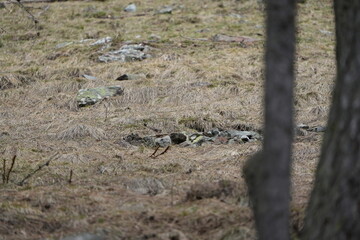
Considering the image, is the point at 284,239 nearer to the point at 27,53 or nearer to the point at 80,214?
the point at 80,214

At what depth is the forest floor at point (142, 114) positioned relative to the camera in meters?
5.21

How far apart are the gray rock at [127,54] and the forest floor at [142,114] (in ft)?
0.88

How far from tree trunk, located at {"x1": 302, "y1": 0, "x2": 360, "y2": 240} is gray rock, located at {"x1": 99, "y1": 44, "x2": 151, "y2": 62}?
12.7m

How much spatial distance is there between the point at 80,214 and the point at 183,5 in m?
18.3

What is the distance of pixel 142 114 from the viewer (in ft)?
Answer: 37.8

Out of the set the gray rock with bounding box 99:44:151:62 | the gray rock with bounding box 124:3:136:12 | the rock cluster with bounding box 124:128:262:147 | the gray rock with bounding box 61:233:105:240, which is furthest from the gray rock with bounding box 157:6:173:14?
the gray rock with bounding box 61:233:105:240

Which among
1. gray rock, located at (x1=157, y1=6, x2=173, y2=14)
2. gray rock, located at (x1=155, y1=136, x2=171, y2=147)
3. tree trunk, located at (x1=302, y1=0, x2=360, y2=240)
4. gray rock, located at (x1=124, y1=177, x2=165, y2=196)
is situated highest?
tree trunk, located at (x1=302, y1=0, x2=360, y2=240)

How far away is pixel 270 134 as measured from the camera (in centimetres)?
313

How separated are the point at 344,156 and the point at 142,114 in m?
8.32

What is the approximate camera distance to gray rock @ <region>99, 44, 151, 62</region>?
16.0 metres

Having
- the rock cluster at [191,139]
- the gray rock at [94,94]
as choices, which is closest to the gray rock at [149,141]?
the rock cluster at [191,139]

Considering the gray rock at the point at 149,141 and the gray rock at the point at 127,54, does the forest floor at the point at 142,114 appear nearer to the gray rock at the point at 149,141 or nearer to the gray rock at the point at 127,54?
the gray rock at the point at 127,54

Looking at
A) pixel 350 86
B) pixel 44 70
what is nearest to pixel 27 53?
pixel 44 70

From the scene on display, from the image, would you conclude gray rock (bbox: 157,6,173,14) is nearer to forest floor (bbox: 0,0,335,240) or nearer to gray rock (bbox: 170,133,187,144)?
forest floor (bbox: 0,0,335,240)
